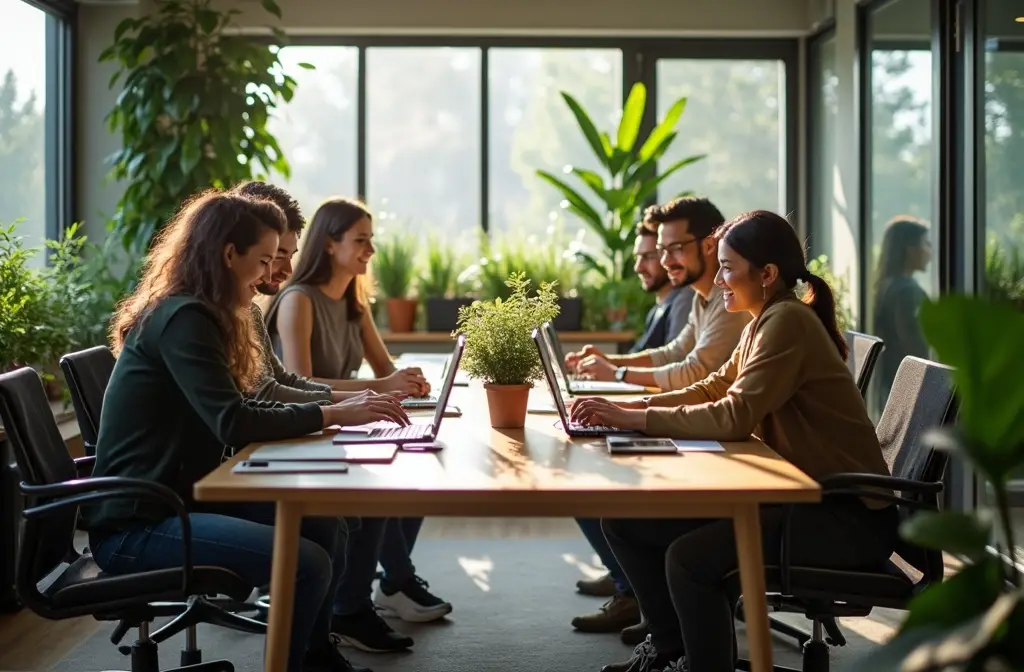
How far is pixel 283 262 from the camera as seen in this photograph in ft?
12.7

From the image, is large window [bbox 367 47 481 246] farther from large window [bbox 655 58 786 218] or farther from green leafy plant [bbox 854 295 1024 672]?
green leafy plant [bbox 854 295 1024 672]

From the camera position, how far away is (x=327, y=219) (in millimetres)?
3945

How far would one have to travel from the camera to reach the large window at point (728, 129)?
6605 millimetres

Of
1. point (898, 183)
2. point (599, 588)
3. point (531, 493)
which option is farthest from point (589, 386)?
point (898, 183)

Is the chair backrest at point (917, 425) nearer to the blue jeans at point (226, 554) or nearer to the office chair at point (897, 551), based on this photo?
the office chair at point (897, 551)

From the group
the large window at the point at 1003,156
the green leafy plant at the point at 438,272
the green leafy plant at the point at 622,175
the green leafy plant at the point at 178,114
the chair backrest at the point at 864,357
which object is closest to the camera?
the chair backrest at the point at 864,357

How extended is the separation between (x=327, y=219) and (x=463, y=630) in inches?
55.0

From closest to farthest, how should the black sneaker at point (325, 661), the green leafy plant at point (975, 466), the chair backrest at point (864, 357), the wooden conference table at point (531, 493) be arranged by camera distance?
1. the green leafy plant at point (975, 466)
2. the wooden conference table at point (531, 493)
3. the black sneaker at point (325, 661)
4. the chair backrest at point (864, 357)

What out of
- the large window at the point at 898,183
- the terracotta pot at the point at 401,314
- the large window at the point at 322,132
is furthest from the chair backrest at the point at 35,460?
the large window at the point at 322,132

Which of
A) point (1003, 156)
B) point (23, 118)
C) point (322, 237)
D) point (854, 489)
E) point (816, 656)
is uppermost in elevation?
point (23, 118)

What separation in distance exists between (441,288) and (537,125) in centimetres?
108

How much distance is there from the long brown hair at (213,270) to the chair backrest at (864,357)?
1602mm

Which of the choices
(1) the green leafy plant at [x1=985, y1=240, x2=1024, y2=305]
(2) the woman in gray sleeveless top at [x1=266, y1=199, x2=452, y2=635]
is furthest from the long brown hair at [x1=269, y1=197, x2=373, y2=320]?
(1) the green leafy plant at [x1=985, y1=240, x2=1024, y2=305]

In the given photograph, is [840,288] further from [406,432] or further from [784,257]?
[406,432]
